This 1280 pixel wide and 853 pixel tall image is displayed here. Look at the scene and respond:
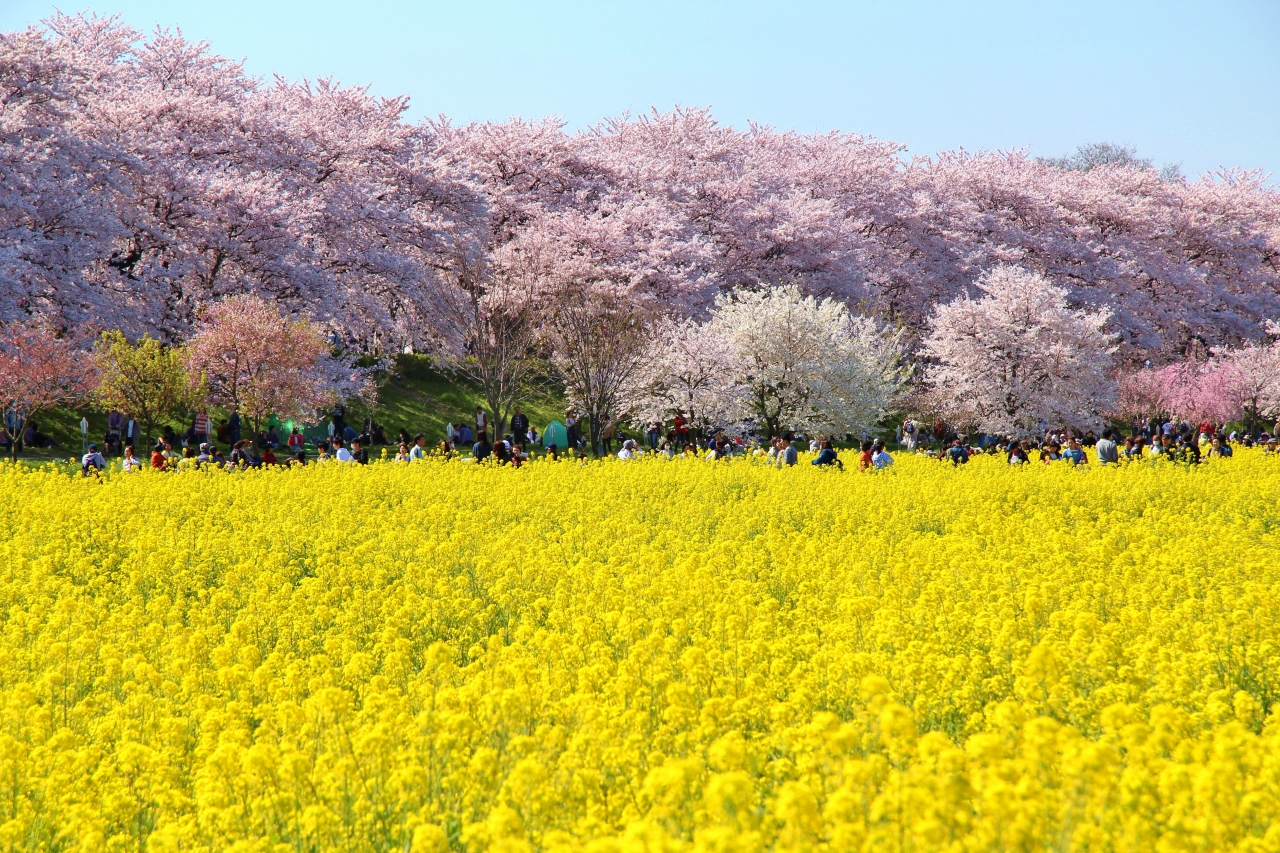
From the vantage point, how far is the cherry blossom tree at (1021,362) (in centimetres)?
4034

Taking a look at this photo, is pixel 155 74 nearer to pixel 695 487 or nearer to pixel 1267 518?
pixel 695 487

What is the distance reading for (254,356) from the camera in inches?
1098

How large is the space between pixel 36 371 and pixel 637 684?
2404cm

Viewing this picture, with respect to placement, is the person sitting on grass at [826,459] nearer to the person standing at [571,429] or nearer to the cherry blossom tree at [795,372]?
the cherry blossom tree at [795,372]

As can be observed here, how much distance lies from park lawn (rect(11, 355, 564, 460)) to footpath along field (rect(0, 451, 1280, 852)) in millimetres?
23472

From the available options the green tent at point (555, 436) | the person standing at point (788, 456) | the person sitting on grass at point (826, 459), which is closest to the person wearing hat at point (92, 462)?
the person standing at point (788, 456)

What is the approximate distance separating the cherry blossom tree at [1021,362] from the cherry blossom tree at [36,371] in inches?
1149

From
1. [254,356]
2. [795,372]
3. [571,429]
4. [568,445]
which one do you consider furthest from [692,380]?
[254,356]

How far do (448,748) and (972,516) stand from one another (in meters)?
11.1

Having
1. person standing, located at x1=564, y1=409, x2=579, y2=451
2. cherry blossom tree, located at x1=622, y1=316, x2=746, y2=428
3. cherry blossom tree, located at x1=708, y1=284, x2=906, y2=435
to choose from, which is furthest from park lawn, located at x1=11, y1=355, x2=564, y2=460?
cherry blossom tree, located at x1=708, y1=284, x2=906, y2=435

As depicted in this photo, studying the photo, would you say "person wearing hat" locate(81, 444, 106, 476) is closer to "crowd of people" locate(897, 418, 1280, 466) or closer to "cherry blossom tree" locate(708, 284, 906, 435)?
"crowd of people" locate(897, 418, 1280, 466)

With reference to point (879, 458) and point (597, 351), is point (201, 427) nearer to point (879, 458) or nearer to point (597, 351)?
point (597, 351)

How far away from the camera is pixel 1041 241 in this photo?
2153 inches

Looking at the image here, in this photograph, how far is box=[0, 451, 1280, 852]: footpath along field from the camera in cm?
425
